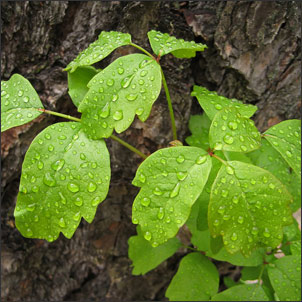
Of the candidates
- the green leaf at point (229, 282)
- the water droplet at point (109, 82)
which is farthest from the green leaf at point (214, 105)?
the green leaf at point (229, 282)

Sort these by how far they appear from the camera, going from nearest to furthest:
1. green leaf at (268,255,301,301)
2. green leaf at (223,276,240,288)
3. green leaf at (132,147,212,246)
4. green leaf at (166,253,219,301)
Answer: green leaf at (132,147,212,246)
green leaf at (268,255,301,301)
green leaf at (166,253,219,301)
green leaf at (223,276,240,288)

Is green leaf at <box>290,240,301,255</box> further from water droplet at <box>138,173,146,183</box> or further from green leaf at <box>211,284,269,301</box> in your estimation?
water droplet at <box>138,173,146,183</box>

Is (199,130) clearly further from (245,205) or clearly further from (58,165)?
(58,165)

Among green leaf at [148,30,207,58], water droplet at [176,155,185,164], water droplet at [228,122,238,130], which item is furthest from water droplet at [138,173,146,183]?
green leaf at [148,30,207,58]

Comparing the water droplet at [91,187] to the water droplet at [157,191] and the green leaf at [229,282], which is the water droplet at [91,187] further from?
the green leaf at [229,282]

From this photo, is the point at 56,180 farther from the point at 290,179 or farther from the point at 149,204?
the point at 290,179
